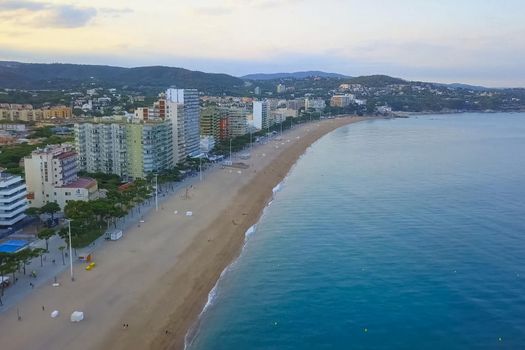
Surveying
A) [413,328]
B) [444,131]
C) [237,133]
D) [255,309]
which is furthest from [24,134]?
[444,131]

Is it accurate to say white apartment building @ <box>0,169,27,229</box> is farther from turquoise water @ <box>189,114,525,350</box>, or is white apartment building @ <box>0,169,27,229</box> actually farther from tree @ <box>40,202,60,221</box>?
turquoise water @ <box>189,114,525,350</box>

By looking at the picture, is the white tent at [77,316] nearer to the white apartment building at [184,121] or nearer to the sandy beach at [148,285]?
the sandy beach at [148,285]

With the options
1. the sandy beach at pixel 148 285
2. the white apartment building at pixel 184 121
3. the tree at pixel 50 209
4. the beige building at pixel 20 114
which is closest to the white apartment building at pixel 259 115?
the white apartment building at pixel 184 121

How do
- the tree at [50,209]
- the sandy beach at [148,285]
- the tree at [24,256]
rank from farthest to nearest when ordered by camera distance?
the tree at [50,209] < the tree at [24,256] < the sandy beach at [148,285]

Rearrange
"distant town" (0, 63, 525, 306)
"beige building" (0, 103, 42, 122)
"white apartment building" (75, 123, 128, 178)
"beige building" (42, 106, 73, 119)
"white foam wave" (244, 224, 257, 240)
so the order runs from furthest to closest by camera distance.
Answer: "beige building" (42, 106, 73, 119), "beige building" (0, 103, 42, 122), "white apartment building" (75, 123, 128, 178), "white foam wave" (244, 224, 257, 240), "distant town" (0, 63, 525, 306)

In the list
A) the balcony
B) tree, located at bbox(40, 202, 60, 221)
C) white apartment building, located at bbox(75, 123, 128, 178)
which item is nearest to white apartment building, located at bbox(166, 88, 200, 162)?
white apartment building, located at bbox(75, 123, 128, 178)

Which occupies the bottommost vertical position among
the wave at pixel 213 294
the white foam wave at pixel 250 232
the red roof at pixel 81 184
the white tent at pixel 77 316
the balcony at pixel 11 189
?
the wave at pixel 213 294
